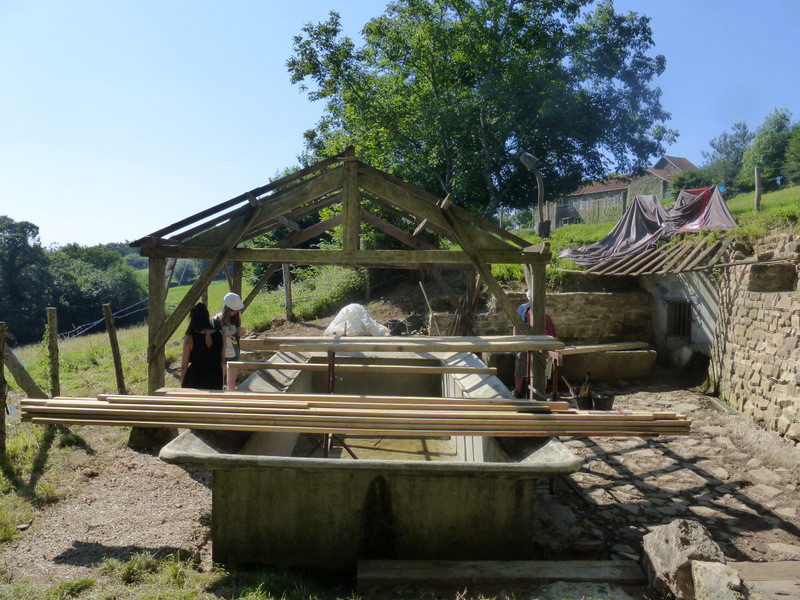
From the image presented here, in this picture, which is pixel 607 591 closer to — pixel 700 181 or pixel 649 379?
pixel 649 379

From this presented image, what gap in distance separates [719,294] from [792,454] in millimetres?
3375

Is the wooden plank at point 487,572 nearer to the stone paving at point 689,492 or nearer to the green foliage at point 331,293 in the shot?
the stone paving at point 689,492

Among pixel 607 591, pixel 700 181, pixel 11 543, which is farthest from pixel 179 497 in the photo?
pixel 700 181

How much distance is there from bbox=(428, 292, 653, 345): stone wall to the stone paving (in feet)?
10.9

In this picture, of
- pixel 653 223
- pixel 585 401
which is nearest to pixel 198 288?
pixel 585 401

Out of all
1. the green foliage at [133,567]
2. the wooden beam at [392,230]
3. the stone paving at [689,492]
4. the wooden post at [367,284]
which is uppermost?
the wooden beam at [392,230]

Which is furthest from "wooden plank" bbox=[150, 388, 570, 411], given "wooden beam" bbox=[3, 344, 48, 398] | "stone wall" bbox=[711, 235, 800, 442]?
"stone wall" bbox=[711, 235, 800, 442]

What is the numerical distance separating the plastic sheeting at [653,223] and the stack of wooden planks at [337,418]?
8157mm

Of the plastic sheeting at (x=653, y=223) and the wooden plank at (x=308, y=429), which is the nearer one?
the wooden plank at (x=308, y=429)

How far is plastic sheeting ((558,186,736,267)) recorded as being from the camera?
10648 millimetres

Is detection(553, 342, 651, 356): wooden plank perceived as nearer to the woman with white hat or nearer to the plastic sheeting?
the plastic sheeting

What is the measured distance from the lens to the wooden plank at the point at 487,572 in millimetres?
3004

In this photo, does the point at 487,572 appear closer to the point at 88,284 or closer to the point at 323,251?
the point at 323,251

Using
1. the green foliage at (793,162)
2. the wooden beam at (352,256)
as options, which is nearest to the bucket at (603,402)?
the wooden beam at (352,256)
